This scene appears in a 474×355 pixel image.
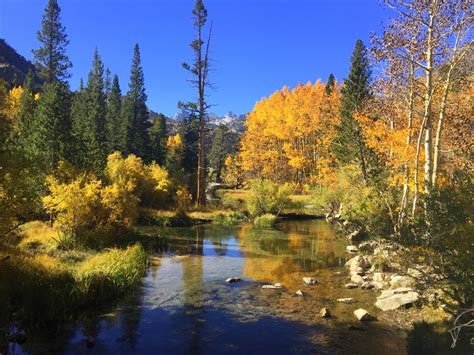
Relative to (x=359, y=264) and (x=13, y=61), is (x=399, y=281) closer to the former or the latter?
(x=359, y=264)

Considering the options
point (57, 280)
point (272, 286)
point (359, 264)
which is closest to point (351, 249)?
point (359, 264)

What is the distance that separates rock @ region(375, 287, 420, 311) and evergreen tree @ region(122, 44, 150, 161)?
45.8 meters

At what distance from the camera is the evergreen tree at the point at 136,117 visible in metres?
55.3

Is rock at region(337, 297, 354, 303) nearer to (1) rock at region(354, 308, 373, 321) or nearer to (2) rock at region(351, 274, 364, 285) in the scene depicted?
(1) rock at region(354, 308, 373, 321)

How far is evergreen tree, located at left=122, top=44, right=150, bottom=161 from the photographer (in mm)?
55281

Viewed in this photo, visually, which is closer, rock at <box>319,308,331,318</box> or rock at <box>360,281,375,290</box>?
rock at <box>319,308,331,318</box>

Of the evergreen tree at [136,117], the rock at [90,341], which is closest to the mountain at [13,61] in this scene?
the evergreen tree at [136,117]

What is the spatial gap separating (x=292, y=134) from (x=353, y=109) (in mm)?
16763

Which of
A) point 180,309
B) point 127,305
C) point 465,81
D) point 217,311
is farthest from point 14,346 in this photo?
point 465,81

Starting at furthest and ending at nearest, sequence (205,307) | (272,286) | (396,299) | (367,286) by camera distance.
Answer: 1. (272,286)
2. (367,286)
3. (205,307)
4. (396,299)

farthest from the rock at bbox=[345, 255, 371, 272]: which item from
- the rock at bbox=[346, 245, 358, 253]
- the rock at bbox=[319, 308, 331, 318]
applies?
the rock at bbox=[319, 308, 331, 318]

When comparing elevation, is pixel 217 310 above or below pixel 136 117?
below

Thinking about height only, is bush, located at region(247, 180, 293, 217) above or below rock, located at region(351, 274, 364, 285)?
A: above

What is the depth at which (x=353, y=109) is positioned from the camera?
123ft
